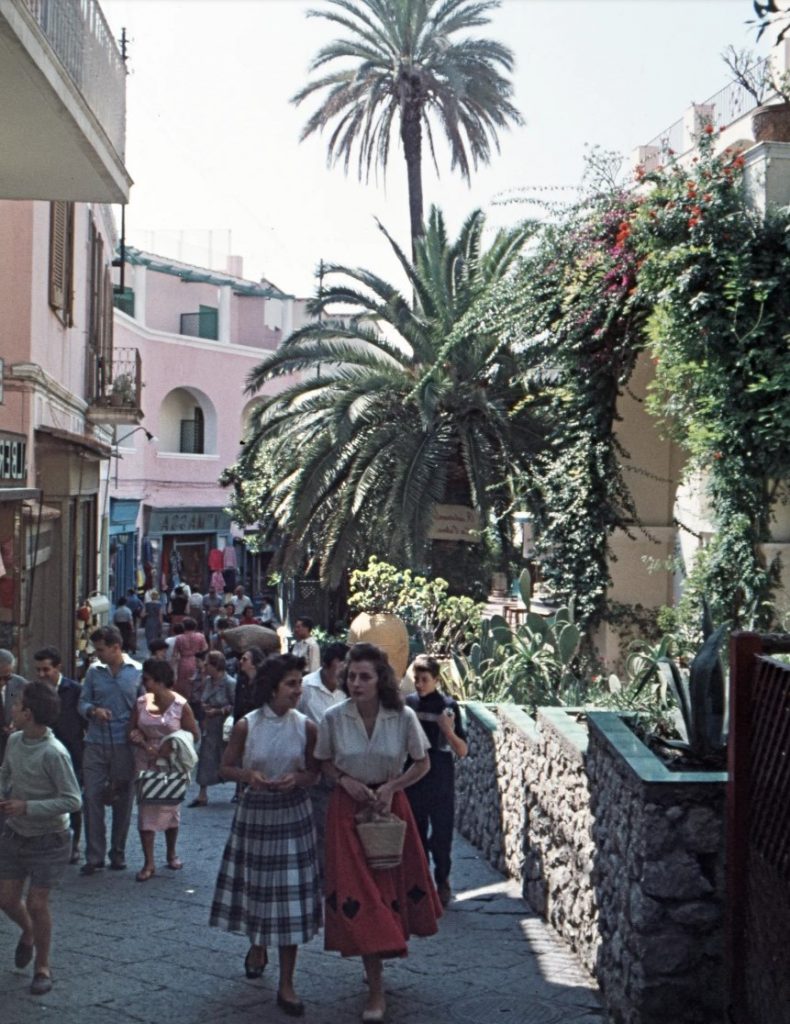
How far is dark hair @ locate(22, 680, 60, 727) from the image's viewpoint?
695cm

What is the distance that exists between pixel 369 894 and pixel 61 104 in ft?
19.0

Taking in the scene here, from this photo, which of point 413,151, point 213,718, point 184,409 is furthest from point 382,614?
point 184,409

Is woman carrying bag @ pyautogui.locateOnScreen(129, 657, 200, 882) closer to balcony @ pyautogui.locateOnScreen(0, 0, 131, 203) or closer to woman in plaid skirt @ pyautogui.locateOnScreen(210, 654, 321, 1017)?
woman in plaid skirt @ pyautogui.locateOnScreen(210, 654, 321, 1017)

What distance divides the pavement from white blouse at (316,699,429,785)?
1.07m

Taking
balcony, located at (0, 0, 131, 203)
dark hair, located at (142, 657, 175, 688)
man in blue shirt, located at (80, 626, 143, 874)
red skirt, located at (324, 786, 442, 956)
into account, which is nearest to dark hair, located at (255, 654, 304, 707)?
red skirt, located at (324, 786, 442, 956)

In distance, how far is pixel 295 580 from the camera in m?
23.0

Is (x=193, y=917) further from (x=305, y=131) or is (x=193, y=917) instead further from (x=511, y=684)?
(x=305, y=131)

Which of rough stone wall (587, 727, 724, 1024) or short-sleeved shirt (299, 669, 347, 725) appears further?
short-sleeved shirt (299, 669, 347, 725)

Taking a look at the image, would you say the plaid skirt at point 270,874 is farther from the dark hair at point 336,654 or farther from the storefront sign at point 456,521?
the storefront sign at point 456,521

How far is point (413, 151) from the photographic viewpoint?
100 feet

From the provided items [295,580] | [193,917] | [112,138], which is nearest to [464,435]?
[295,580]

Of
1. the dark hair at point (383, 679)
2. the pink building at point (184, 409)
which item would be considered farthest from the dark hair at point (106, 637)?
the pink building at point (184, 409)

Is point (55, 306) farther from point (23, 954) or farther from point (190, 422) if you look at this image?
point (190, 422)

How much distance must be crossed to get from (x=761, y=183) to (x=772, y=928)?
948cm
